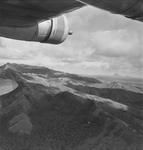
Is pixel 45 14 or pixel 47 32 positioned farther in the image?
pixel 47 32

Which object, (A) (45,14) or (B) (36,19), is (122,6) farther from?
(B) (36,19)

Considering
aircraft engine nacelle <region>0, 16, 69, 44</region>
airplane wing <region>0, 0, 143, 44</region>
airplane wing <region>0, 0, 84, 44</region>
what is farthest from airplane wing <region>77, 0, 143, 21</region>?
aircraft engine nacelle <region>0, 16, 69, 44</region>

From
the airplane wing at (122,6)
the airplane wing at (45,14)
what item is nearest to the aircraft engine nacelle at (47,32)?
the airplane wing at (45,14)

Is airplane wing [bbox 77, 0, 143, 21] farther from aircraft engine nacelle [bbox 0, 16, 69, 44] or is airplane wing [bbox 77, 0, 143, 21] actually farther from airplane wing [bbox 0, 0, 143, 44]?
aircraft engine nacelle [bbox 0, 16, 69, 44]

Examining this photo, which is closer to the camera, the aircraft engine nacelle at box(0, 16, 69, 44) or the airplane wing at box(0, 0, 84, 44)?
the airplane wing at box(0, 0, 84, 44)

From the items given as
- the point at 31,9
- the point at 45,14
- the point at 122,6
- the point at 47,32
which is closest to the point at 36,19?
the point at 45,14

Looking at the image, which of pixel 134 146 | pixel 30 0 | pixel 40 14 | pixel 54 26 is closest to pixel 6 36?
pixel 54 26

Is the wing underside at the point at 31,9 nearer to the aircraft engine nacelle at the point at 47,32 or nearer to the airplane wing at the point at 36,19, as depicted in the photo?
the airplane wing at the point at 36,19

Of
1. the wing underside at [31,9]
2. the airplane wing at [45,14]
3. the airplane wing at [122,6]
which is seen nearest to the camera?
the airplane wing at [122,6]
